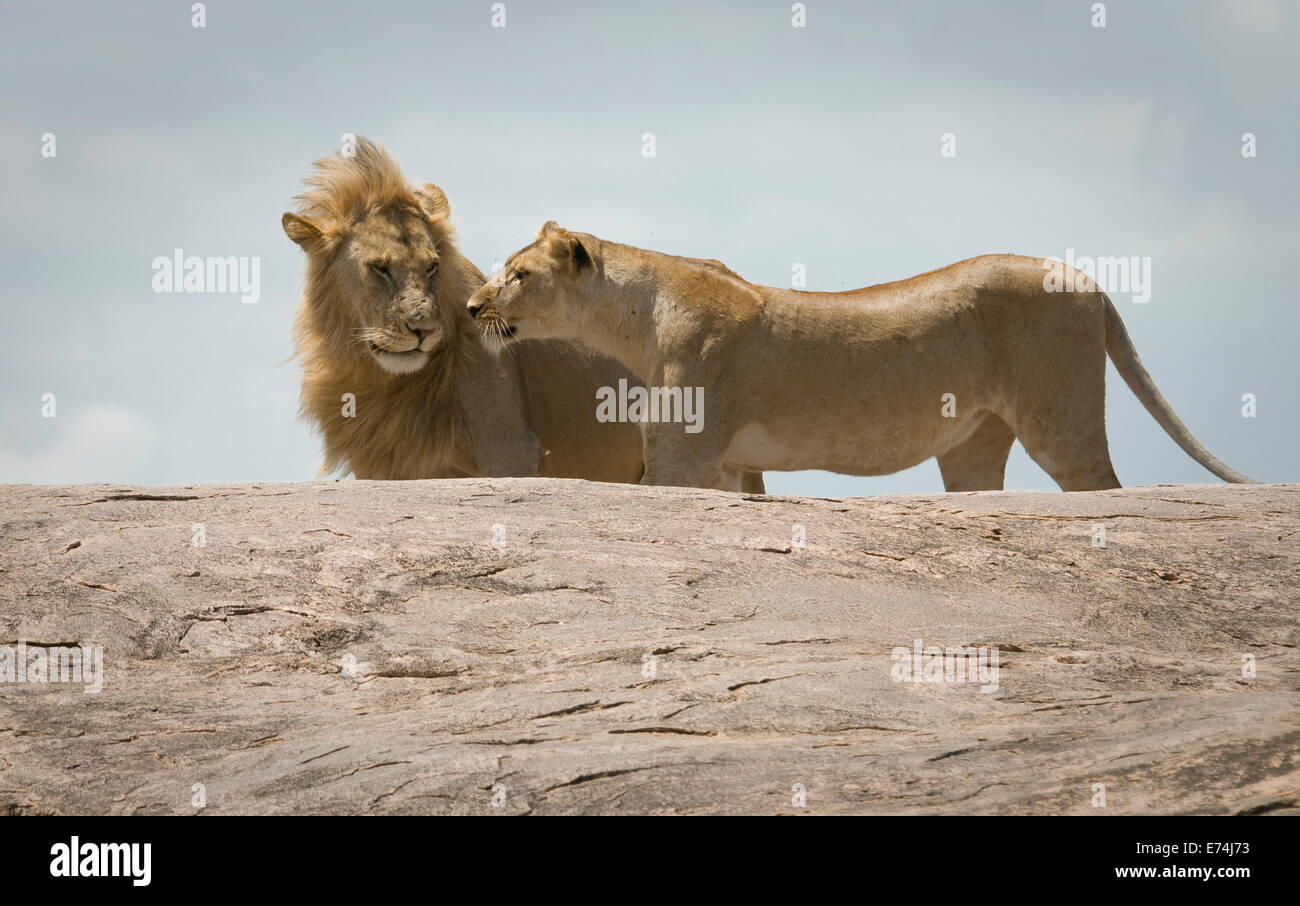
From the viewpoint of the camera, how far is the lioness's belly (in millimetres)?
9508

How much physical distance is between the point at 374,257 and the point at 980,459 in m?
Answer: 4.77

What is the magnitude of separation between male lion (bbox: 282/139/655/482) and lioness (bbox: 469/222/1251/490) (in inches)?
23.2

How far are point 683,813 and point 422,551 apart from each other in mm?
2483

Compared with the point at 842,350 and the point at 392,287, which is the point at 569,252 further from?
the point at 842,350

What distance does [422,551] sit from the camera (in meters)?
6.59

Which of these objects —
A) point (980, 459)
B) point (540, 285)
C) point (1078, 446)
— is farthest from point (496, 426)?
point (1078, 446)

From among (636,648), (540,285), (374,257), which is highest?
(374,257)

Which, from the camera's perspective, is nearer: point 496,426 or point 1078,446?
point 1078,446

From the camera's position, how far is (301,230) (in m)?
10.2

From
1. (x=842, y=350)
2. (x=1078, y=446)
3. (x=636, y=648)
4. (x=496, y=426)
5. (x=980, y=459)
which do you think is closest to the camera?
(x=636, y=648)

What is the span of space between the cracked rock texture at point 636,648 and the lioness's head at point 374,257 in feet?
8.07

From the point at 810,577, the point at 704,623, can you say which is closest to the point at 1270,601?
the point at 810,577

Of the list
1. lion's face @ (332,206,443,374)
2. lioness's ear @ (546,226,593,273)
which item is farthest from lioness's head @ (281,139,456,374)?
lioness's ear @ (546,226,593,273)

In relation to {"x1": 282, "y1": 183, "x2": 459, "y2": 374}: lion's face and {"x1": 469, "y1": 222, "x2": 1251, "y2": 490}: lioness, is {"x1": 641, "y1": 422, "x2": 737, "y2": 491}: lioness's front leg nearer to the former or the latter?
{"x1": 469, "y1": 222, "x2": 1251, "y2": 490}: lioness
